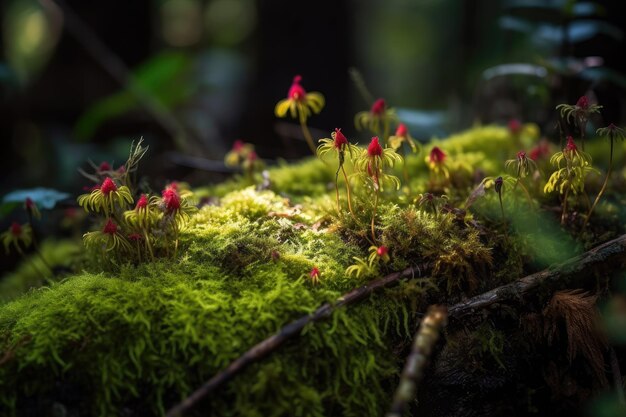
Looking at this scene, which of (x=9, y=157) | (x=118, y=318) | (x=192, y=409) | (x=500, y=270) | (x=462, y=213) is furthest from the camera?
(x=9, y=157)

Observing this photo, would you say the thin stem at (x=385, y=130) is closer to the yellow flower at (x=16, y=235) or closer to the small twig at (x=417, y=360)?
the small twig at (x=417, y=360)

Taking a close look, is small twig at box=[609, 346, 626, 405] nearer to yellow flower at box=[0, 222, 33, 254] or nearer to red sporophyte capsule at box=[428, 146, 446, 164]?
red sporophyte capsule at box=[428, 146, 446, 164]

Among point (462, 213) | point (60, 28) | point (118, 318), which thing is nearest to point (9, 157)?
point (60, 28)

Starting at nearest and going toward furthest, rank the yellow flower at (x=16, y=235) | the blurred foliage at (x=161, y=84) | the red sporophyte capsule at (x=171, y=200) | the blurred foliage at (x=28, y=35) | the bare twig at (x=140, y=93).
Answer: the red sporophyte capsule at (x=171, y=200) → the yellow flower at (x=16, y=235) → the blurred foliage at (x=161, y=84) → the bare twig at (x=140, y=93) → the blurred foliage at (x=28, y=35)

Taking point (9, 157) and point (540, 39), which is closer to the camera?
point (540, 39)

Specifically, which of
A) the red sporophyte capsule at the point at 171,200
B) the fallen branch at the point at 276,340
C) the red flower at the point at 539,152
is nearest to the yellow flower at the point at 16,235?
the red sporophyte capsule at the point at 171,200

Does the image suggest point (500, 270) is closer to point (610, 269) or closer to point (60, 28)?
point (610, 269)

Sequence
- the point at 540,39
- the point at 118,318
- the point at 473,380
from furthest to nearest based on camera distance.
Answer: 1. the point at 540,39
2. the point at 473,380
3. the point at 118,318
